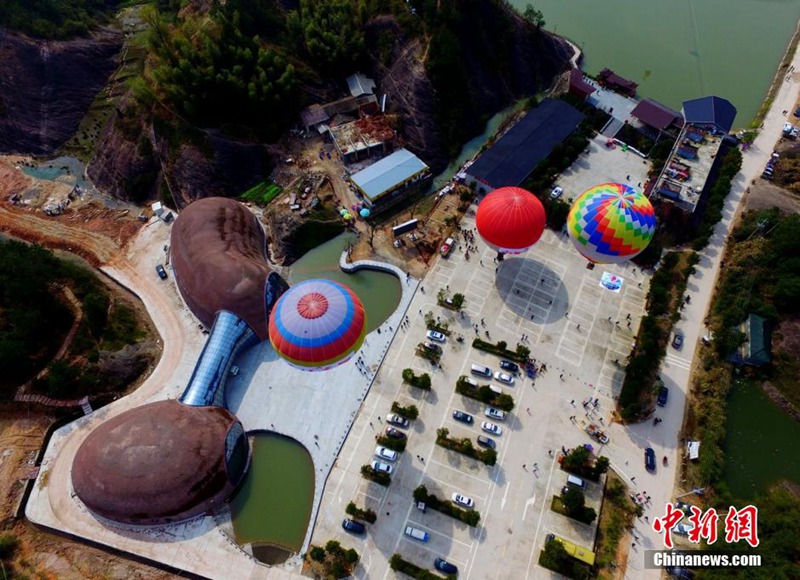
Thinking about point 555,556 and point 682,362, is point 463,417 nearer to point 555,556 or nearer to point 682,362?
point 555,556

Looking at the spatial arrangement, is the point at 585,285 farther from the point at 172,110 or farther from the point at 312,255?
the point at 172,110

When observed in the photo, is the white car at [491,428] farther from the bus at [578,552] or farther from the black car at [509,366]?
the bus at [578,552]

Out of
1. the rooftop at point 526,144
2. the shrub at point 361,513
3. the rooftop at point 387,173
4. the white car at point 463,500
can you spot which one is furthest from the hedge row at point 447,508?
the rooftop at point 526,144

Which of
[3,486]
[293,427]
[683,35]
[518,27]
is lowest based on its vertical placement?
[3,486]

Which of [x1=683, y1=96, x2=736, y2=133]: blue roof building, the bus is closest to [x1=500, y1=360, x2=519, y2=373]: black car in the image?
the bus

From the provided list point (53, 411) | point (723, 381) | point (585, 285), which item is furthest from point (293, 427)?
point (723, 381)

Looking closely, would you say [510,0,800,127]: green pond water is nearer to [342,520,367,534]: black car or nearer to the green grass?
the green grass

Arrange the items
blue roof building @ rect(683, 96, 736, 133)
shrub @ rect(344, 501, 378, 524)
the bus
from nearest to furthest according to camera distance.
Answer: the bus
shrub @ rect(344, 501, 378, 524)
blue roof building @ rect(683, 96, 736, 133)
